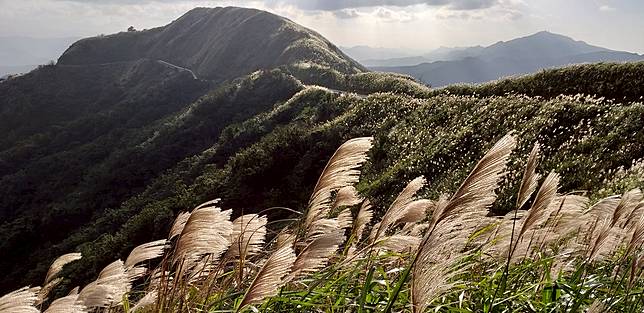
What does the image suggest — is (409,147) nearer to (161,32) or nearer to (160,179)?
(160,179)

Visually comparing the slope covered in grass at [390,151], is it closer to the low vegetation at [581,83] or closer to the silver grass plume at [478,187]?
the low vegetation at [581,83]

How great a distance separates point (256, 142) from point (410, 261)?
142ft

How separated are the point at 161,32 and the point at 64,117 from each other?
57.2 m

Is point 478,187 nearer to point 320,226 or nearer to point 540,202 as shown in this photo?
point 540,202

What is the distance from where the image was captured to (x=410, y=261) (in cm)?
321

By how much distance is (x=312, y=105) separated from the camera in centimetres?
4706

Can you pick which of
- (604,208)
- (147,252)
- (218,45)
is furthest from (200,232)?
(218,45)

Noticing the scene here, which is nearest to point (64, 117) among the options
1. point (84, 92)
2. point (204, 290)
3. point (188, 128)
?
point (84, 92)

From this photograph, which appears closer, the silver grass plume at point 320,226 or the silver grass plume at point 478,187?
the silver grass plume at point 478,187

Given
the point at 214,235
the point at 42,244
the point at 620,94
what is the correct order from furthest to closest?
the point at 42,244
the point at 620,94
the point at 214,235

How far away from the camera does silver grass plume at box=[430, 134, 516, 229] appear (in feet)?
6.77

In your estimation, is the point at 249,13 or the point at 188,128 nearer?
the point at 188,128

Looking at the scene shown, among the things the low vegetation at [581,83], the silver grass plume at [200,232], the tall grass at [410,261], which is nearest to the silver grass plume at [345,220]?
the tall grass at [410,261]

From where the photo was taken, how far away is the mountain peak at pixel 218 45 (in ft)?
369
